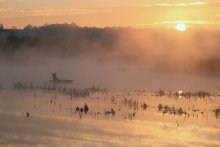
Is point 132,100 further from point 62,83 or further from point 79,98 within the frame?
point 62,83

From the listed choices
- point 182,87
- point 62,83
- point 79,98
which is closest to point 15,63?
point 62,83

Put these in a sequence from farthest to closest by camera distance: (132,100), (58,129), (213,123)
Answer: (132,100) → (213,123) → (58,129)

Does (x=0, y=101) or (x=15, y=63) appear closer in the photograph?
(x=0, y=101)

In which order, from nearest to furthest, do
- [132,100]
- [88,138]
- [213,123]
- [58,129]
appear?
[88,138]
[58,129]
[213,123]
[132,100]

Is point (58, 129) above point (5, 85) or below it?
below

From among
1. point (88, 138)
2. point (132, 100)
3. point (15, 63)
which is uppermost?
point (15, 63)

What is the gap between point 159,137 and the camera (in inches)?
550

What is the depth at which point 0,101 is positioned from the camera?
780 inches

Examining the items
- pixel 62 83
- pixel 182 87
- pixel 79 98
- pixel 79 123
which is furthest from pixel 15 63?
pixel 79 123

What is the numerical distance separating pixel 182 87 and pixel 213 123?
11185mm

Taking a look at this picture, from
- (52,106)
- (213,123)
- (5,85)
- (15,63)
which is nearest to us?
(213,123)

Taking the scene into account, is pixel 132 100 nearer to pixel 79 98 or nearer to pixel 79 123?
pixel 79 98

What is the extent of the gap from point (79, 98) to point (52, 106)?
256 centimetres

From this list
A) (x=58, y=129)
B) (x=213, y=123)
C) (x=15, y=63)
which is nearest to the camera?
(x=58, y=129)
